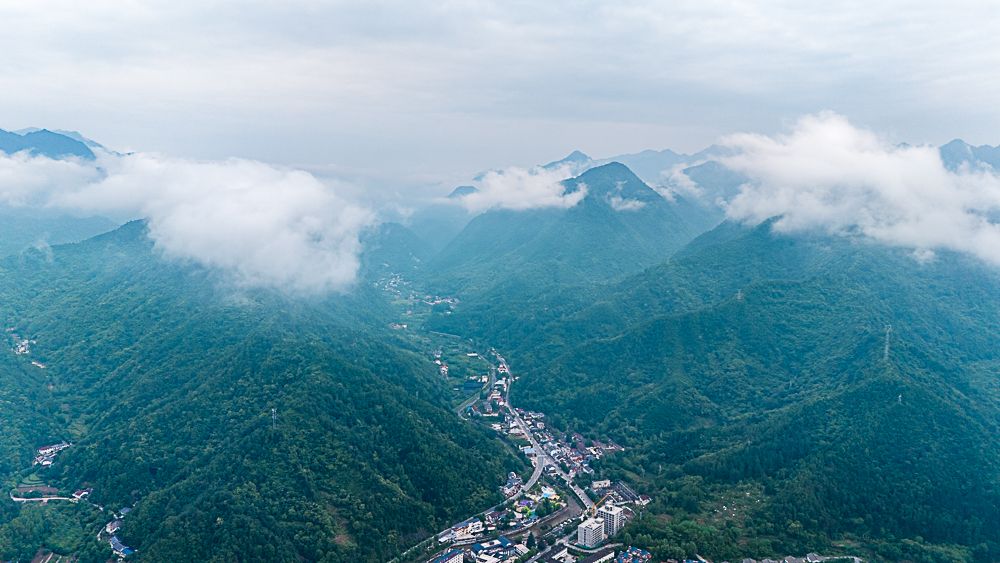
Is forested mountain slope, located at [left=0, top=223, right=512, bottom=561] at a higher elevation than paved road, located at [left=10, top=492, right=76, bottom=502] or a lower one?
higher

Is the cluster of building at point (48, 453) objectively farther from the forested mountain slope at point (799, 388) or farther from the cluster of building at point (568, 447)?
the forested mountain slope at point (799, 388)

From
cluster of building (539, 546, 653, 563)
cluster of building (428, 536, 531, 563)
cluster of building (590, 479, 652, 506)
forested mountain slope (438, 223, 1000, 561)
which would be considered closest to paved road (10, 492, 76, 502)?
cluster of building (428, 536, 531, 563)

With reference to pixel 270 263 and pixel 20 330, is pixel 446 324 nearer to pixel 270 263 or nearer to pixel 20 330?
pixel 270 263

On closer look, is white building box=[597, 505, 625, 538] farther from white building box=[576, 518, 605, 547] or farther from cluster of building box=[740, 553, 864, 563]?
cluster of building box=[740, 553, 864, 563]

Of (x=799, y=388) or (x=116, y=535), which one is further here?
(x=799, y=388)

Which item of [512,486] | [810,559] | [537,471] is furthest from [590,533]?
[537,471]

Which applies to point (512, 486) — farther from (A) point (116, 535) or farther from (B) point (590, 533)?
(A) point (116, 535)
